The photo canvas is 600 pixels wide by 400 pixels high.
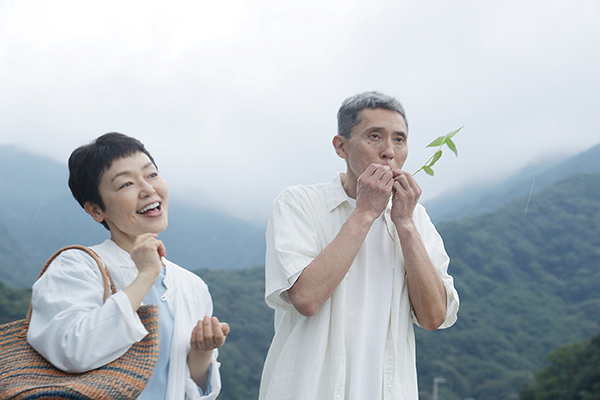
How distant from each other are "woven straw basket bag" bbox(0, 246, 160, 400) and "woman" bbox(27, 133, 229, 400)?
4 centimetres

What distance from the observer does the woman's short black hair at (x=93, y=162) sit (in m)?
2.21

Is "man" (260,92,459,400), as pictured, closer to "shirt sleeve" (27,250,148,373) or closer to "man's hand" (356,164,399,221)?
"man's hand" (356,164,399,221)

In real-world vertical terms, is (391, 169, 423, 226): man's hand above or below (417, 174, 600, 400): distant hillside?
below

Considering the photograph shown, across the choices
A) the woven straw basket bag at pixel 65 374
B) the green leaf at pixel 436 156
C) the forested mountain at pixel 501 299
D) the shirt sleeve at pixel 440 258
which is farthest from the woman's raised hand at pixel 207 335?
the forested mountain at pixel 501 299

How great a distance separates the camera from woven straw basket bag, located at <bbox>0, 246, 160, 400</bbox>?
5.44 feet

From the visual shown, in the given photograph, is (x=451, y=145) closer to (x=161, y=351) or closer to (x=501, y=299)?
(x=161, y=351)

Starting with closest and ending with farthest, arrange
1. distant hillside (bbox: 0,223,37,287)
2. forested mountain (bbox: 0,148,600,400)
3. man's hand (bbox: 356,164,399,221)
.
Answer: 1. man's hand (bbox: 356,164,399,221)
2. forested mountain (bbox: 0,148,600,400)
3. distant hillside (bbox: 0,223,37,287)

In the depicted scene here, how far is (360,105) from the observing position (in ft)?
8.67

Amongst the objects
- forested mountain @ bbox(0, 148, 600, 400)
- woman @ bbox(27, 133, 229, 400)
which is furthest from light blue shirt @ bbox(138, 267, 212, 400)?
forested mountain @ bbox(0, 148, 600, 400)

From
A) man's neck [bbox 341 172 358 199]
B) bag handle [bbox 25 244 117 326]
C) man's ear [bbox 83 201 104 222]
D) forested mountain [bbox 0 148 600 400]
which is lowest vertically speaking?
bag handle [bbox 25 244 117 326]

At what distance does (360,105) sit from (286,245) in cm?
77

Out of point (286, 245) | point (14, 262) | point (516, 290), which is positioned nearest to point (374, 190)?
point (286, 245)

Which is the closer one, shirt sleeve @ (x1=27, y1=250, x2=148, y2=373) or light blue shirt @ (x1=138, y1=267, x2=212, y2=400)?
shirt sleeve @ (x1=27, y1=250, x2=148, y2=373)

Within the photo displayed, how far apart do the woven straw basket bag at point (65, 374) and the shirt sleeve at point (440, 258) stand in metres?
1.28
